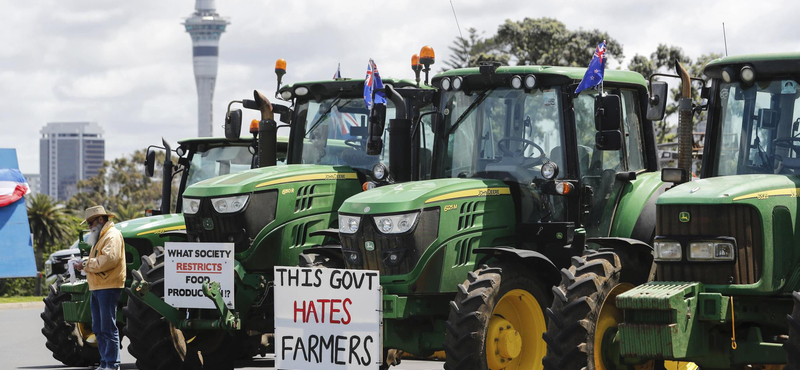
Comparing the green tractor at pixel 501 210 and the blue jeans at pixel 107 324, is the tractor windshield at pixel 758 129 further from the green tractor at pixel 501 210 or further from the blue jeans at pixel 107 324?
the blue jeans at pixel 107 324

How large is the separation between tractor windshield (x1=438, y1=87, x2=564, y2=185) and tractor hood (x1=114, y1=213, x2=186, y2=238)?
4.16 m

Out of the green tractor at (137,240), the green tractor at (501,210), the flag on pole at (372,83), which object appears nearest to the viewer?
the green tractor at (501,210)

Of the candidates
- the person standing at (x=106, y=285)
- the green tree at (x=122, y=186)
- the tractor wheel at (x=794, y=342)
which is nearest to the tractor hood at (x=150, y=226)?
the person standing at (x=106, y=285)

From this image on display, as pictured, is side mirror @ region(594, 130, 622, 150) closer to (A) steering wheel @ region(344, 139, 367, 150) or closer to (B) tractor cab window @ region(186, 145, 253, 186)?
(A) steering wheel @ region(344, 139, 367, 150)

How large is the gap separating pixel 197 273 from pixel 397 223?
8.32 ft

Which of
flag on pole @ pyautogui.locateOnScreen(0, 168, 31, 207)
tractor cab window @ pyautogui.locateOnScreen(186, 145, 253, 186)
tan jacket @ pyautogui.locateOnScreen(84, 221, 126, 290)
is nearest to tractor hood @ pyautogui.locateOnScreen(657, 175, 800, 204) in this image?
tan jacket @ pyautogui.locateOnScreen(84, 221, 126, 290)

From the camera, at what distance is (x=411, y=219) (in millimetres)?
9914

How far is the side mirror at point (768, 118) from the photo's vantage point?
890 cm

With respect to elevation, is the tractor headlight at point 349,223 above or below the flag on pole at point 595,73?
below

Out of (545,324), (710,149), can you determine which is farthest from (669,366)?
(710,149)

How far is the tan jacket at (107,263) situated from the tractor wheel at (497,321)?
13.1 ft

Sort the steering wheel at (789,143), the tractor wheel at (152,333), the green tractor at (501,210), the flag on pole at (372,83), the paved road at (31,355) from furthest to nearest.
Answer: the paved road at (31,355) < the flag on pole at (372,83) < the tractor wheel at (152,333) < the green tractor at (501,210) < the steering wheel at (789,143)

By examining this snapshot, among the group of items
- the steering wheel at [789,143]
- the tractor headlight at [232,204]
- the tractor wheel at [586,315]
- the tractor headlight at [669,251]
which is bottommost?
the tractor wheel at [586,315]

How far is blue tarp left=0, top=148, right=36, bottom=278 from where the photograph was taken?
28438 millimetres
